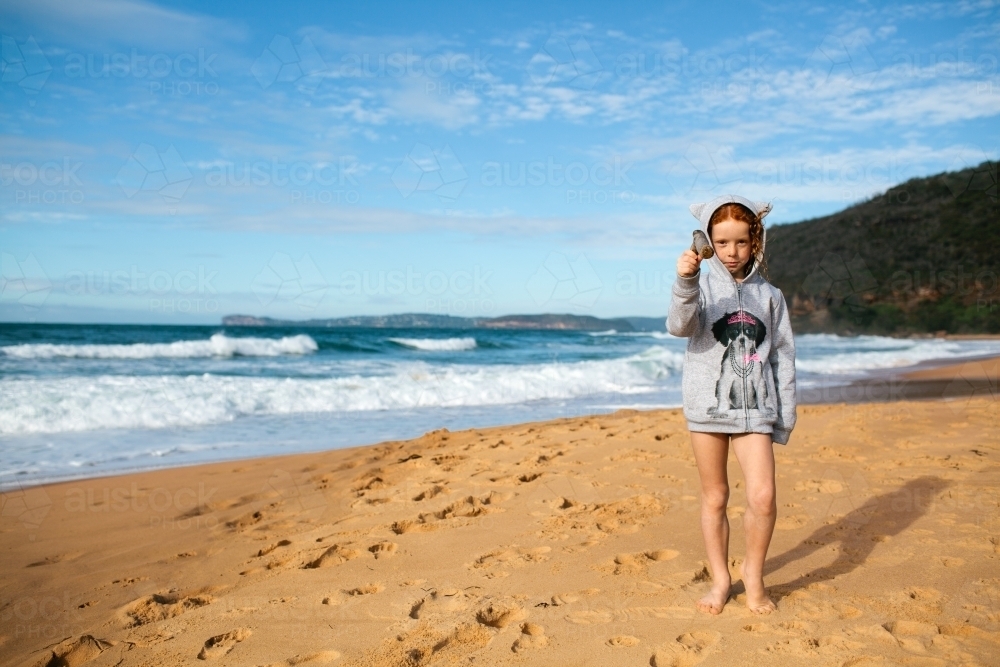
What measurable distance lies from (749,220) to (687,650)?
5.52 feet

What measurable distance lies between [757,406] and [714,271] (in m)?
0.60

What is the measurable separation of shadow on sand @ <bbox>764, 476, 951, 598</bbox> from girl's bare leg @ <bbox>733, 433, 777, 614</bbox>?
22cm

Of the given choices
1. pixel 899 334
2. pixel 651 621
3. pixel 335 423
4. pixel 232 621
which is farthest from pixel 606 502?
pixel 899 334

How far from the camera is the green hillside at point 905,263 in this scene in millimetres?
37750

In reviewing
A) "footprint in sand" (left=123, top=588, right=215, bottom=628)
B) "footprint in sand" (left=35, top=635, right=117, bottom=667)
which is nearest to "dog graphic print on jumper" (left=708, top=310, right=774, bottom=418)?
"footprint in sand" (left=123, top=588, right=215, bottom=628)

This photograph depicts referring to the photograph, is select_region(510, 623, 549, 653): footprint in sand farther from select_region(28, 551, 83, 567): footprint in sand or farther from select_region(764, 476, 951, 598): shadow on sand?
select_region(28, 551, 83, 567): footprint in sand

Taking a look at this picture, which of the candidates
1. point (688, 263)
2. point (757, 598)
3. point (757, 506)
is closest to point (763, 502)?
point (757, 506)

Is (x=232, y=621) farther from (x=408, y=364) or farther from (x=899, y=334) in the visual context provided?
(x=899, y=334)

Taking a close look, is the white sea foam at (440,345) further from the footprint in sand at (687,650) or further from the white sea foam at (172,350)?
the footprint in sand at (687,650)

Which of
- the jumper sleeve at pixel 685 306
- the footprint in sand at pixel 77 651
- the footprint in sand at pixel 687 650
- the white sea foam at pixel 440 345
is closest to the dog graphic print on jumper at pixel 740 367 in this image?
the jumper sleeve at pixel 685 306

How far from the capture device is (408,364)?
1927cm

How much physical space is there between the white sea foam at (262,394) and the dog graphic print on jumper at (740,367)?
7757 millimetres

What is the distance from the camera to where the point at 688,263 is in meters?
2.46

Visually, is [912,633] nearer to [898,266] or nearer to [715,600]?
[715,600]
